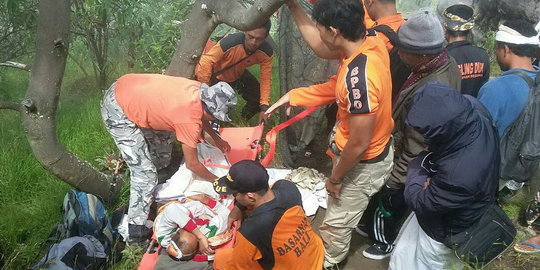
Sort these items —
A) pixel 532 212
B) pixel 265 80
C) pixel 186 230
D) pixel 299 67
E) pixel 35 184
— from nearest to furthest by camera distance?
pixel 186 230, pixel 532 212, pixel 35 184, pixel 299 67, pixel 265 80

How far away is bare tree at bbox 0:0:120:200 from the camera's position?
9.23 ft

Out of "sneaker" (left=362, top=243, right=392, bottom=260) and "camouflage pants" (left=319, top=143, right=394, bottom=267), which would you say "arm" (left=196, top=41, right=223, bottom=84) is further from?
"sneaker" (left=362, top=243, right=392, bottom=260)

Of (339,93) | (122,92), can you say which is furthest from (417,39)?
(122,92)

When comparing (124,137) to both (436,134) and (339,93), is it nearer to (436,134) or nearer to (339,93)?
(339,93)

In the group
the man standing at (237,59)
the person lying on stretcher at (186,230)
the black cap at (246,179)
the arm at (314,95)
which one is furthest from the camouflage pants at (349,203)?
the man standing at (237,59)

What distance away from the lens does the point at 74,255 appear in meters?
2.95

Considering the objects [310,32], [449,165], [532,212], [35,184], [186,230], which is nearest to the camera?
[449,165]

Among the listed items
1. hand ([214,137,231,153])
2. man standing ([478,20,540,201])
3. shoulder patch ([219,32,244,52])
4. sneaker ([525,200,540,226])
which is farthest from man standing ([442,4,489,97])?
hand ([214,137,231,153])

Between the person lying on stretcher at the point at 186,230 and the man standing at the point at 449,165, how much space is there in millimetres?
1561

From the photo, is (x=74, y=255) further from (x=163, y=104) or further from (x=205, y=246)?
(x=163, y=104)

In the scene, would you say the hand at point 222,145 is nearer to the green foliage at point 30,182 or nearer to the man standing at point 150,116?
the man standing at point 150,116

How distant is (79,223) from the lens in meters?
3.22

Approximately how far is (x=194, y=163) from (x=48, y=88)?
3.80 feet

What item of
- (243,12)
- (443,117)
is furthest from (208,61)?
(443,117)
